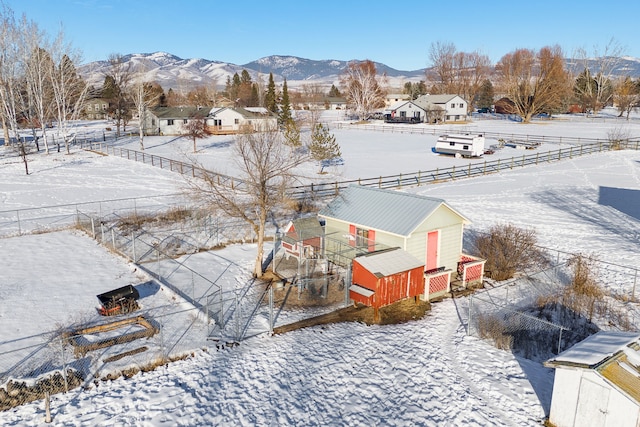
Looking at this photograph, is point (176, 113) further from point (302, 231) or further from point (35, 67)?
point (302, 231)

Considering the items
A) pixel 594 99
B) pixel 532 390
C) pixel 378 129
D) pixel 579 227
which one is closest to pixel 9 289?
pixel 532 390

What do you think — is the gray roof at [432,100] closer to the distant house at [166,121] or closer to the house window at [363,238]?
the distant house at [166,121]

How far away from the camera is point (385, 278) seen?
1742 centimetres

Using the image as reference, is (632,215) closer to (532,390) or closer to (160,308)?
(532,390)

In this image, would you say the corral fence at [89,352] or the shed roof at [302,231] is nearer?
the corral fence at [89,352]

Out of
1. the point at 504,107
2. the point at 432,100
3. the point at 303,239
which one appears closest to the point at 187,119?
the point at 432,100

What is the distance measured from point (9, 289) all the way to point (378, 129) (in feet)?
254

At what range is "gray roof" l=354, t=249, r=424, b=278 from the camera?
1752cm

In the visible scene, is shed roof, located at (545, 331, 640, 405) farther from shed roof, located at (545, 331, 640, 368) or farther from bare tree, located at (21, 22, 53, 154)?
bare tree, located at (21, 22, 53, 154)

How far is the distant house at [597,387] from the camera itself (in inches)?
396

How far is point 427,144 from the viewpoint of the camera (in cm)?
6912

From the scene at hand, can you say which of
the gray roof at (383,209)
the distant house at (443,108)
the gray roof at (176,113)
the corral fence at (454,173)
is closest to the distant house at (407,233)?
the gray roof at (383,209)

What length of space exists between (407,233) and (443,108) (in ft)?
288

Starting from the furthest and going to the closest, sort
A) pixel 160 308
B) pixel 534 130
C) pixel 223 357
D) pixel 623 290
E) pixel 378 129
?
pixel 378 129 < pixel 534 130 < pixel 623 290 < pixel 160 308 < pixel 223 357
